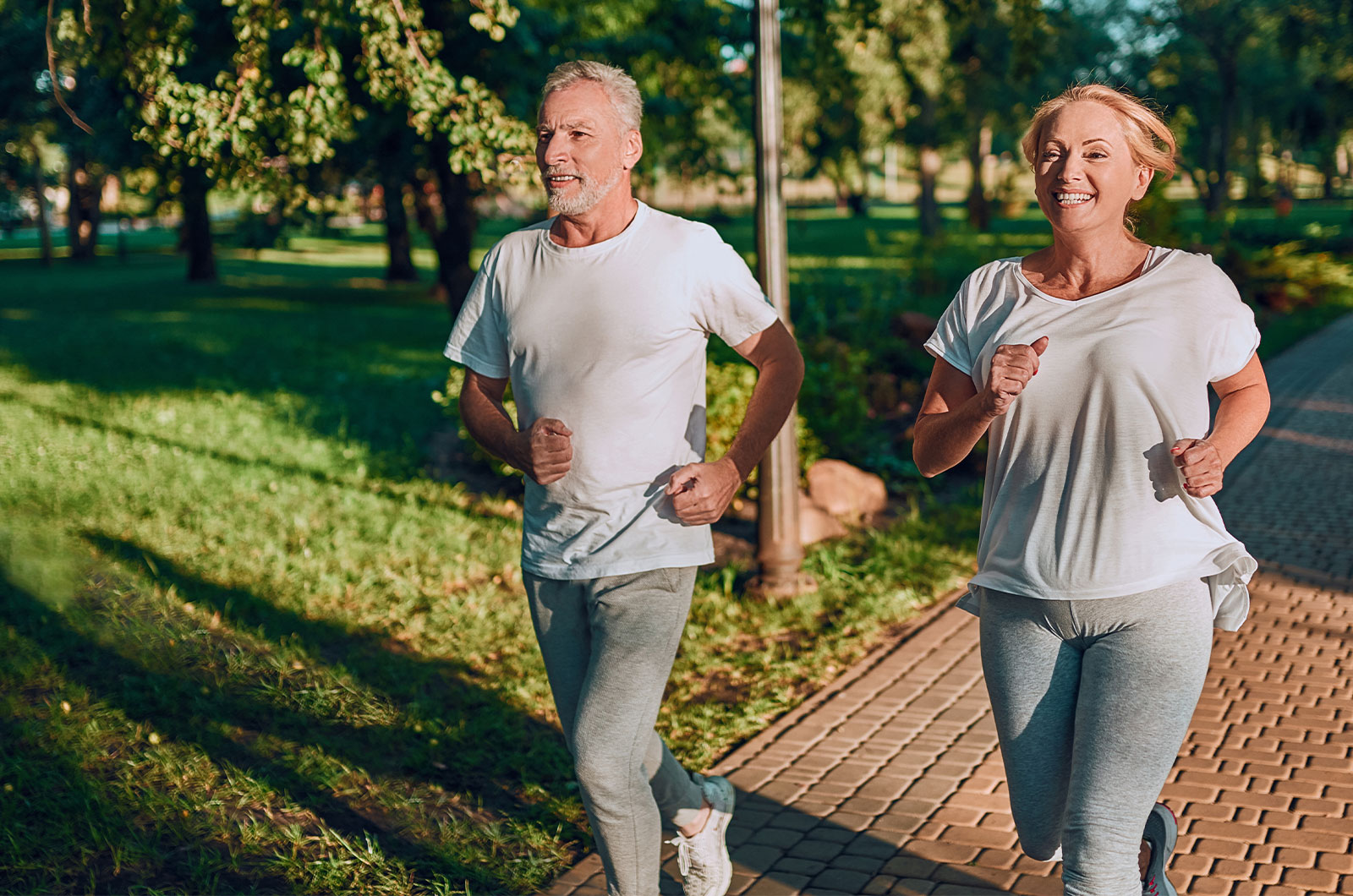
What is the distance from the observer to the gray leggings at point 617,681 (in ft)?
9.41

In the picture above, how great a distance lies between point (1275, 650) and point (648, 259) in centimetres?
404

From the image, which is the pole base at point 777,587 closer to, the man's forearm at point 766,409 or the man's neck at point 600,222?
the man's forearm at point 766,409

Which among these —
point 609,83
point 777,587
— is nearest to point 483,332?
point 609,83

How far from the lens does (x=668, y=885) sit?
3754mm

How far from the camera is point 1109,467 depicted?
2445 millimetres

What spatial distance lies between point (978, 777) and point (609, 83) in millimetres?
2766

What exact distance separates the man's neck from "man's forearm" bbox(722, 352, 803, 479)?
1.60 ft

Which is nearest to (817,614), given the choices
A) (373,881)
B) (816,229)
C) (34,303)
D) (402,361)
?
(373,881)

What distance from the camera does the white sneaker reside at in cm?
340

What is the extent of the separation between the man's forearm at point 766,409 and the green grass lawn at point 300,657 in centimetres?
162

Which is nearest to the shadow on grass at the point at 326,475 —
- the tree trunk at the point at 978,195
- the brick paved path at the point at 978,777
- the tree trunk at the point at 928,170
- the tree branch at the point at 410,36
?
the tree branch at the point at 410,36

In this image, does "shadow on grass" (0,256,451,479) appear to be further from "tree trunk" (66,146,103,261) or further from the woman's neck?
"tree trunk" (66,146,103,261)

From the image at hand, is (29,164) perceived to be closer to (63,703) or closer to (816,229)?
(816,229)

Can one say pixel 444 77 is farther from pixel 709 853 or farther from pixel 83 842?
pixel 709 853
